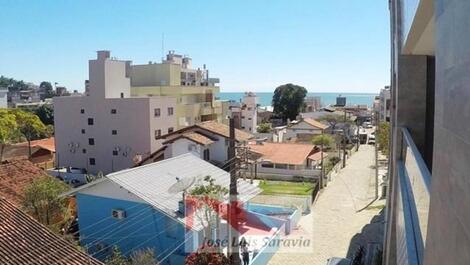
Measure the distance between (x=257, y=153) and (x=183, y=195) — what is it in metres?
17.6

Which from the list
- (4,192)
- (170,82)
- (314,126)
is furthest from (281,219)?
(314,126)

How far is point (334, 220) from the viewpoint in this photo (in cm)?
2072

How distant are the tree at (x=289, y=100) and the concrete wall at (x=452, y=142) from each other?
213 ft

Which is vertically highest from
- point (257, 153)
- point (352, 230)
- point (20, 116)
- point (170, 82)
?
point (170, 82)

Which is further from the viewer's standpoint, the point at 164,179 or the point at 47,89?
the point at 47,89

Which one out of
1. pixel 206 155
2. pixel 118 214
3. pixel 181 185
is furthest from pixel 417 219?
pixel 206 155

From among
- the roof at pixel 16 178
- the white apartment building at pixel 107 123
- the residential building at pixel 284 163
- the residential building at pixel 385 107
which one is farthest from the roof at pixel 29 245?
the residential building at pixel 385 107

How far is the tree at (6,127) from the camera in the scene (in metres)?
32.0

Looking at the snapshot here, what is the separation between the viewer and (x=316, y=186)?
2650cm

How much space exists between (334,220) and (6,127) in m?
26.1

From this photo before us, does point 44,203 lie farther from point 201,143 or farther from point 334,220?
point 334,220

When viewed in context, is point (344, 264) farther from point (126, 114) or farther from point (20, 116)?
point (20, 116)

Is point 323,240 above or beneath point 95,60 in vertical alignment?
beneath

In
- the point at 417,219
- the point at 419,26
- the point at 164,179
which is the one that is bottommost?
the point at 164,179
